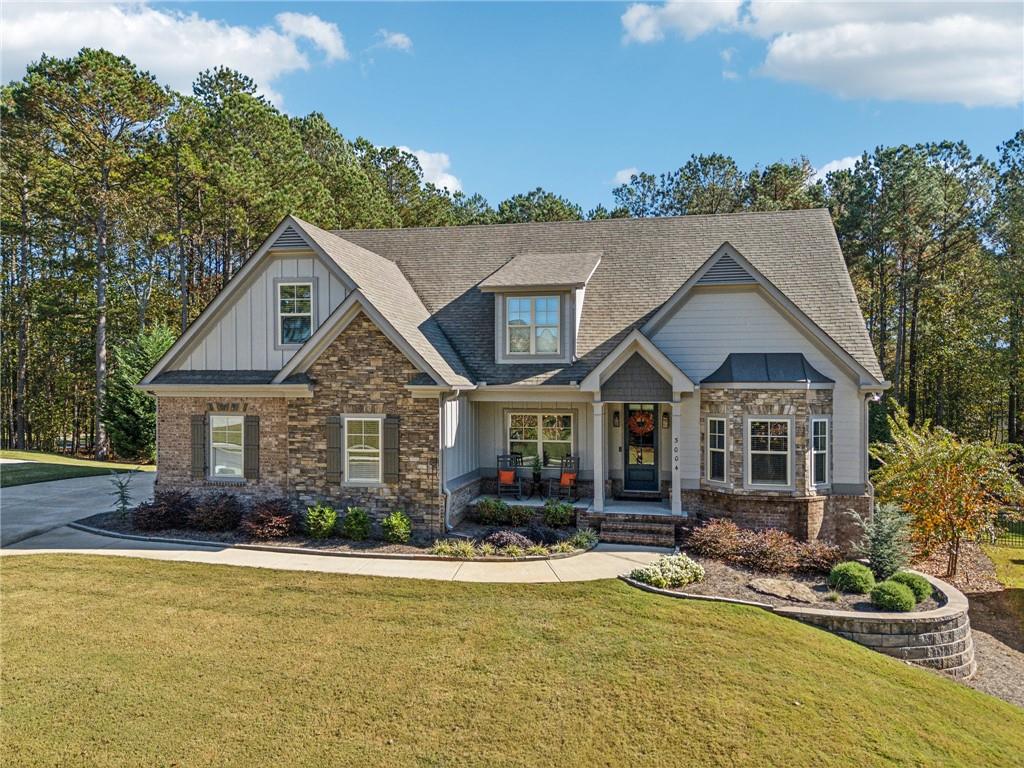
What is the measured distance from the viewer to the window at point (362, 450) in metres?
13.8

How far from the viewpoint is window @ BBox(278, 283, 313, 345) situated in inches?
592

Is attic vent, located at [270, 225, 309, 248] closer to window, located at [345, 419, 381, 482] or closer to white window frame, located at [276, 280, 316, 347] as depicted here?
white window frame, located at [276, 280, 316, 347]

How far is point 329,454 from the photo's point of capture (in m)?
13.9

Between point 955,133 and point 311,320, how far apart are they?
33491 millimetres

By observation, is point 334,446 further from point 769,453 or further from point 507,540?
point 769,453

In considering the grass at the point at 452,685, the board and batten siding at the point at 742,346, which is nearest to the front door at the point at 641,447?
the board and batten siding at the point at 742,346

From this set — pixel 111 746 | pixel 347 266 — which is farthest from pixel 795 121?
pixel 111 746

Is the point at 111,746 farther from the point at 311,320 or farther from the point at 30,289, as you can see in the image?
the point at 30,289

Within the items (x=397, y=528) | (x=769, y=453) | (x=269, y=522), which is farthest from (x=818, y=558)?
(x=269, y=522)

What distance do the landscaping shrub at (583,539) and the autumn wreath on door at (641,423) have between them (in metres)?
3.28

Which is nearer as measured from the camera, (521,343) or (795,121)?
(521,343)

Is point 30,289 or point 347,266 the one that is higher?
point 30,289

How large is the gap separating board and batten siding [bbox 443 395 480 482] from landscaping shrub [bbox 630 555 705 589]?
511cm

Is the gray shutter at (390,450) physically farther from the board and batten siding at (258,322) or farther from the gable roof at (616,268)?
the board and batten siding at (258,322)
